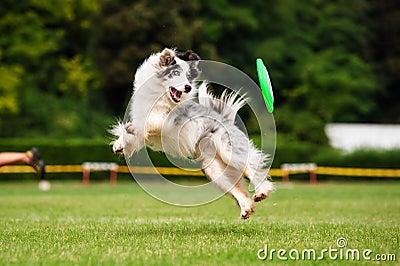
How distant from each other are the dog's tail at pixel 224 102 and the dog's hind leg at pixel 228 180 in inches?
27.2

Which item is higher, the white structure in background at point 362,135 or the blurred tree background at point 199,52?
the blurred tree background at point 199,52

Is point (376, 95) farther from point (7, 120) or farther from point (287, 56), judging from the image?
point (7, 120)

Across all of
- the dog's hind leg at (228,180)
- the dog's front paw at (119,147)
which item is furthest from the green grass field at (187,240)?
the dog's front paw at (119,147)

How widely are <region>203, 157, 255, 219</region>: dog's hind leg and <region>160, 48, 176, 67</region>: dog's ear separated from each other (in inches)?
48.2

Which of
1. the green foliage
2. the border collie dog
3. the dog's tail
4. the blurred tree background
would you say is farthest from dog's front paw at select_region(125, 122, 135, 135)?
the blurred tree background

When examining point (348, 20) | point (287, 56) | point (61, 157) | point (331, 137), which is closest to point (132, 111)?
point (61, 157)

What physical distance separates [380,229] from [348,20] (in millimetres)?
37234

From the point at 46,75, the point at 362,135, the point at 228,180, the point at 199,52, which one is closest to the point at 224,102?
the point at 228,180

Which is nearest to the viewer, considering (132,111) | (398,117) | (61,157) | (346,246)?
(346,246)

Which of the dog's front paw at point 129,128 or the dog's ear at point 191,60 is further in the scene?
the dog's ear at point 191,60

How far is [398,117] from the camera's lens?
1791 inches

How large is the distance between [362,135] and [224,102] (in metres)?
27.3

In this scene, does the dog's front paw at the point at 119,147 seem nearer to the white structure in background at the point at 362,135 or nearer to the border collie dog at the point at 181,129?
the border collie dog at the point at 181,129

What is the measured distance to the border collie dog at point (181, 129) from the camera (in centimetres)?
830
